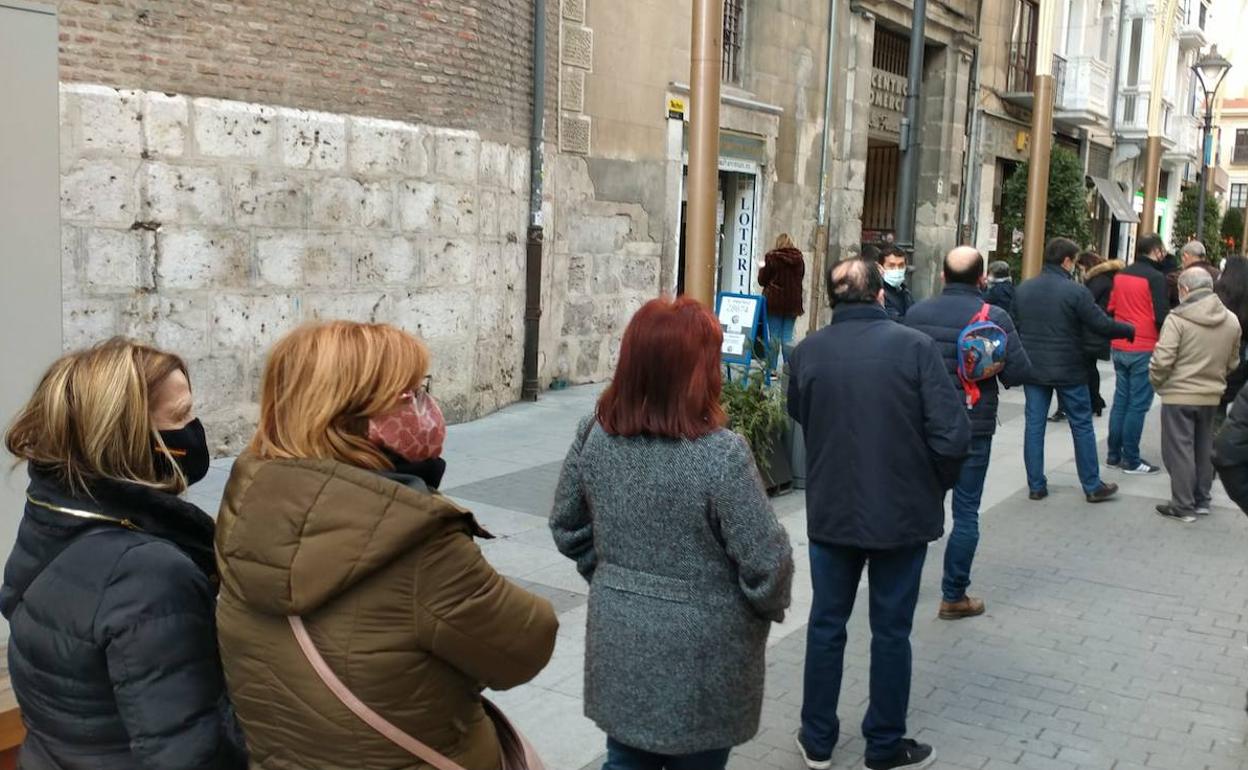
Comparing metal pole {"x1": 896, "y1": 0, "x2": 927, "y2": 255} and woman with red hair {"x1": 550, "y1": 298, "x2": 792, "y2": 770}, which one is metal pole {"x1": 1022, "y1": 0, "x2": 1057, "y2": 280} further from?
woman with red hair {"x1": 550, "y1": 298, "x2": 792, "y2": 770}

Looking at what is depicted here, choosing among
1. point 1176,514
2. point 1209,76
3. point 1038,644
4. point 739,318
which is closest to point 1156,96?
point 1209,76

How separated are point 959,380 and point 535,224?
6.88 m

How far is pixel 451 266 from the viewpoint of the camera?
10727 millimetres

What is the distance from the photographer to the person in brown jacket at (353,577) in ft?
7.00

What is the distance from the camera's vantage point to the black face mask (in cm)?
247

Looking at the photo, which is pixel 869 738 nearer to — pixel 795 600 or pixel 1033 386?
pixel 795 600

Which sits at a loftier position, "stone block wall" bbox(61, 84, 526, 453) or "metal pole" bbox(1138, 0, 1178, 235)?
"metal pole" bbox(1138, 0, 1178, 235)

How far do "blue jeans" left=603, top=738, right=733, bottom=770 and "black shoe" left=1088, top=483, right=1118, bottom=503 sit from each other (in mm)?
6686

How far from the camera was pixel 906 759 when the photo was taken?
174 inches

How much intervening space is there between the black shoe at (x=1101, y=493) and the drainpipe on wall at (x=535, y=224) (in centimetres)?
546

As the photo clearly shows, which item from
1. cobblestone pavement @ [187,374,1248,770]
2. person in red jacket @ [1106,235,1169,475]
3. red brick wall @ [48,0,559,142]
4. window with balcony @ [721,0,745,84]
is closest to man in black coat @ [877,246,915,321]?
cobblestone pavement @ [187,374,1248,770]

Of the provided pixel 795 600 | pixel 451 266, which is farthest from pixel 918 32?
pixel 795 600

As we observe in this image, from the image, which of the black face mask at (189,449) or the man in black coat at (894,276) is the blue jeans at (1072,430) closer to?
the man in black coat at (894,276)

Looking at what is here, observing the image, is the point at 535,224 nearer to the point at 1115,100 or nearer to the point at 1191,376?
the point at 1191,376
